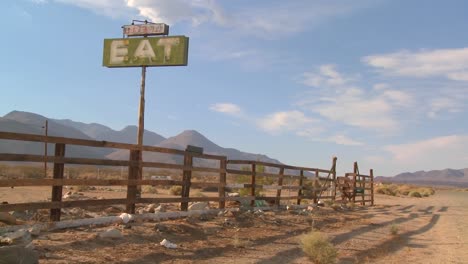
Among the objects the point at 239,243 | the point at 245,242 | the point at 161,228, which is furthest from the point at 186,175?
the point at 239,243

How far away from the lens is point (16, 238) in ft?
23.4

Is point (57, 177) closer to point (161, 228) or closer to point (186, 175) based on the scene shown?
point (161, 228)

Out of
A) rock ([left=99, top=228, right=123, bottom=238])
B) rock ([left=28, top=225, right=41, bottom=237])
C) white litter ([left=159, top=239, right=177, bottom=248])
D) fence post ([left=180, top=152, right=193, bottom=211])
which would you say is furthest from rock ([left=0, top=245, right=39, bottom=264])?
fence post ([left=180, top=152, right=193, bottom=211])

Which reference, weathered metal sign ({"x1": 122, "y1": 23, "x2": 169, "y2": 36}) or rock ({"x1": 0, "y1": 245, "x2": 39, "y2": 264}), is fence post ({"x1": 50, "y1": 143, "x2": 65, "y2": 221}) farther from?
weathered metal sign ({"x1": 122, "y1": 23, "x2": 169, "y2": 36})

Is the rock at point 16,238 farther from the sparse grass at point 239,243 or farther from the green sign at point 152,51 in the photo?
the green sign at point 152,51

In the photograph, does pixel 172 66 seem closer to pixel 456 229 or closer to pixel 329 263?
pixel 329 263

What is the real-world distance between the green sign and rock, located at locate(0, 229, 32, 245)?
32.2 feet

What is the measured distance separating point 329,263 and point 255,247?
1.83m

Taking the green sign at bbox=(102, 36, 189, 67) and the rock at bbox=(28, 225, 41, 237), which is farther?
the green sign at bbox=(102, 36, 189, 67)

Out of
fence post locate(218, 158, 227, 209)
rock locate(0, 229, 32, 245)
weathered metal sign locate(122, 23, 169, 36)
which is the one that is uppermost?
weathered metal sign locate(122, 23, 169, 36)

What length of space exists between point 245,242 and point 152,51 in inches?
340

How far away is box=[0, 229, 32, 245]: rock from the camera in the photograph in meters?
6.87

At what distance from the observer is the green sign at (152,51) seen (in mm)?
16422

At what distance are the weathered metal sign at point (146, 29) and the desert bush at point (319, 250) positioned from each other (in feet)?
33.1
